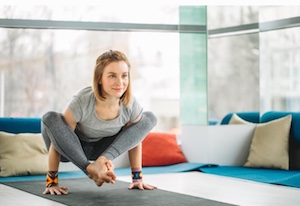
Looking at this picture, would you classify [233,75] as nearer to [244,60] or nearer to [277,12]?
[244,60]

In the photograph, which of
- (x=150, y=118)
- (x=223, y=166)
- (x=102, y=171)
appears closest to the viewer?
(x=102, y=171)

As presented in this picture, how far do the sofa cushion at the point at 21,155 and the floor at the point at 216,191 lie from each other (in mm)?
673

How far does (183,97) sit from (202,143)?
0.51 metres

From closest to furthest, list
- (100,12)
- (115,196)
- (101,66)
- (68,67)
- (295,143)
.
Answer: (115,196) < (101,66) < (295,143) < (68,67) < (100,12)

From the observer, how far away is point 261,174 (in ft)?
16.8

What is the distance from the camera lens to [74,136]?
3.91 m

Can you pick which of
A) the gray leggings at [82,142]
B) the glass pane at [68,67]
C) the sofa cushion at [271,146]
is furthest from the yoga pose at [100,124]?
the glass pane at [68,67]

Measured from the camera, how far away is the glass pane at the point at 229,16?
241 inches

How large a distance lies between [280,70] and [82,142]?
253 cm

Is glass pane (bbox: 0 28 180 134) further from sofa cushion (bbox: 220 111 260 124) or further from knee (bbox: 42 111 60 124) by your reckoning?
knee (bbox: 42 111 60 124)

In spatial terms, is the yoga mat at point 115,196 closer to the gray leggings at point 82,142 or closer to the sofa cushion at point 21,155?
the gray leggings at point 82,142

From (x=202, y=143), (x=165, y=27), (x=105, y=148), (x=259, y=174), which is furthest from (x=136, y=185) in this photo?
(x=165, y=27)

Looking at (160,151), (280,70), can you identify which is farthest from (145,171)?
(280,70)

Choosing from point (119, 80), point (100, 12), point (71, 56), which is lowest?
point (119, 80)
